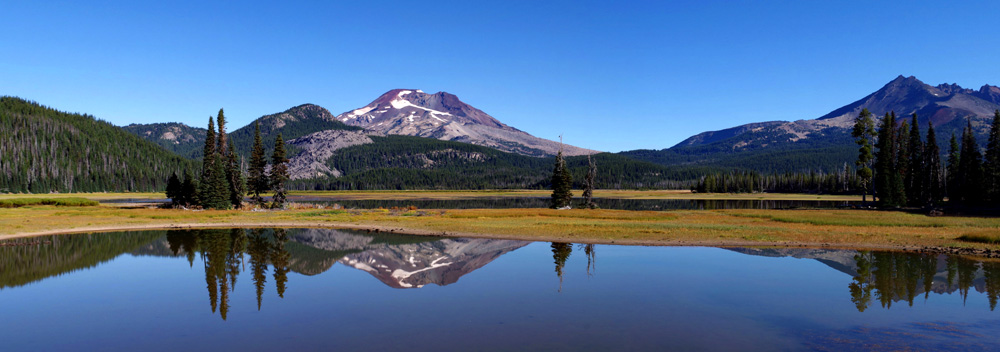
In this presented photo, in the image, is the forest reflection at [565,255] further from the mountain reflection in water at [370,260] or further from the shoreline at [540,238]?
the shoreline at [540,238]

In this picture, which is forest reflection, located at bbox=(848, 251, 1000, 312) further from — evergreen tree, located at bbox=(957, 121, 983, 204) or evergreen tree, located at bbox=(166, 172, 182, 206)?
evergreen tree, located at bbox=(166, 172, 182, 206)

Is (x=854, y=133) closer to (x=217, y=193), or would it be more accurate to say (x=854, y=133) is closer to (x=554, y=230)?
(x=554, y=230)

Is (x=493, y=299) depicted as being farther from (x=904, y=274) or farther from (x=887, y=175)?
(x=887, y=175)

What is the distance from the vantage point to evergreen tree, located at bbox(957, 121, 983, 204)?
83.9 meters

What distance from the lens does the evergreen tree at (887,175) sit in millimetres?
85688

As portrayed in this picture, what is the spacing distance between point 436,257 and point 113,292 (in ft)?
58.6

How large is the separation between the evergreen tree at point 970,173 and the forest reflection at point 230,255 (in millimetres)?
102253

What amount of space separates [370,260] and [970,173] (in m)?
101

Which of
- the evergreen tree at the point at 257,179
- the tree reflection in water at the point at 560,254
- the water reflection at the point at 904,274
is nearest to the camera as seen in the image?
the water reflection at the point at 904,274

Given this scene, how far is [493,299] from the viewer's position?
22469mm

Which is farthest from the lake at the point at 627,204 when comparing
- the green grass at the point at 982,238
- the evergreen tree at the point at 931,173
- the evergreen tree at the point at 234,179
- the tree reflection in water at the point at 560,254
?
the tree reflection in water at the point at 560,254

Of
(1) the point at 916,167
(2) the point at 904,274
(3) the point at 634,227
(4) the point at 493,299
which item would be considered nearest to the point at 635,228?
(3) the point at 634,227

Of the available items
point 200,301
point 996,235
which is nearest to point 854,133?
point 996,235

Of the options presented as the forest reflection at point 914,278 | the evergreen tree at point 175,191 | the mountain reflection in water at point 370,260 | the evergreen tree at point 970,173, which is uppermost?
the evergreen tree at point 970,173
